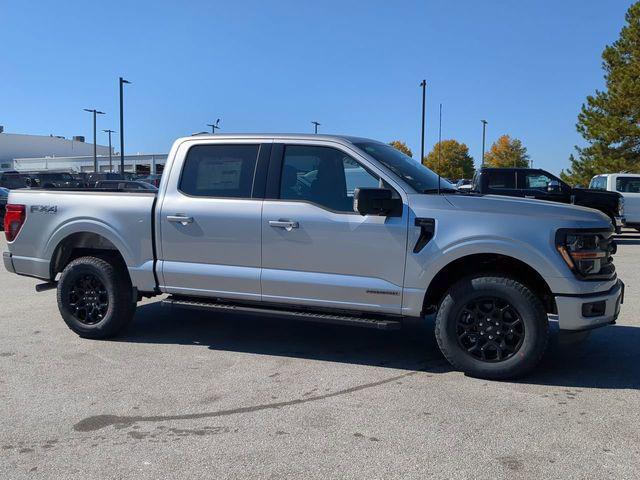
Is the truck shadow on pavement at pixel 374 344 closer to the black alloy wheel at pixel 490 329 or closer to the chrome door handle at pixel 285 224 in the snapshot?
the black alloy wheel at pixel 490 329

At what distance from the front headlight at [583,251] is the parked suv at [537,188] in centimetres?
1067

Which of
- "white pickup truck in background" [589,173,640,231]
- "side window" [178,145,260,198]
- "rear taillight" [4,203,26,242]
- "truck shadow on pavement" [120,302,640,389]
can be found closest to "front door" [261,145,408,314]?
"side window" [178,145,260,198]

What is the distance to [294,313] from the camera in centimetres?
534

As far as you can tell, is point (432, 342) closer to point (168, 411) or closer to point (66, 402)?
point (168, 411)

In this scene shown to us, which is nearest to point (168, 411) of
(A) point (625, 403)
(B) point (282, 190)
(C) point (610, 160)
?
(B) point (282, 190)

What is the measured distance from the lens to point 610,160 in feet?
97.0

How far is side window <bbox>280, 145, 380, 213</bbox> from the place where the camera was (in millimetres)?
5219

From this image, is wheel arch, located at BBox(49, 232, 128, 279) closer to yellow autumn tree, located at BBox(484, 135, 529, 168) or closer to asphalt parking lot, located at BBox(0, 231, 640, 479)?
asphalt parking lot, located at BBox(0, 231, 640, 479)

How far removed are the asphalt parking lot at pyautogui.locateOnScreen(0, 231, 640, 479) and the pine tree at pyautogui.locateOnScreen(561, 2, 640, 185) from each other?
2587 cm

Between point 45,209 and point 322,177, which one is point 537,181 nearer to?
point 322,177

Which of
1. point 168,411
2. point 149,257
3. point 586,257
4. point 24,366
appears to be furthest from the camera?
point 149,257

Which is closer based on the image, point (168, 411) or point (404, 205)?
point (168, 411)

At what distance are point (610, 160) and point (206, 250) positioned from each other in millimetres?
28722

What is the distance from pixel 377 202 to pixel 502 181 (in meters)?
11.5
